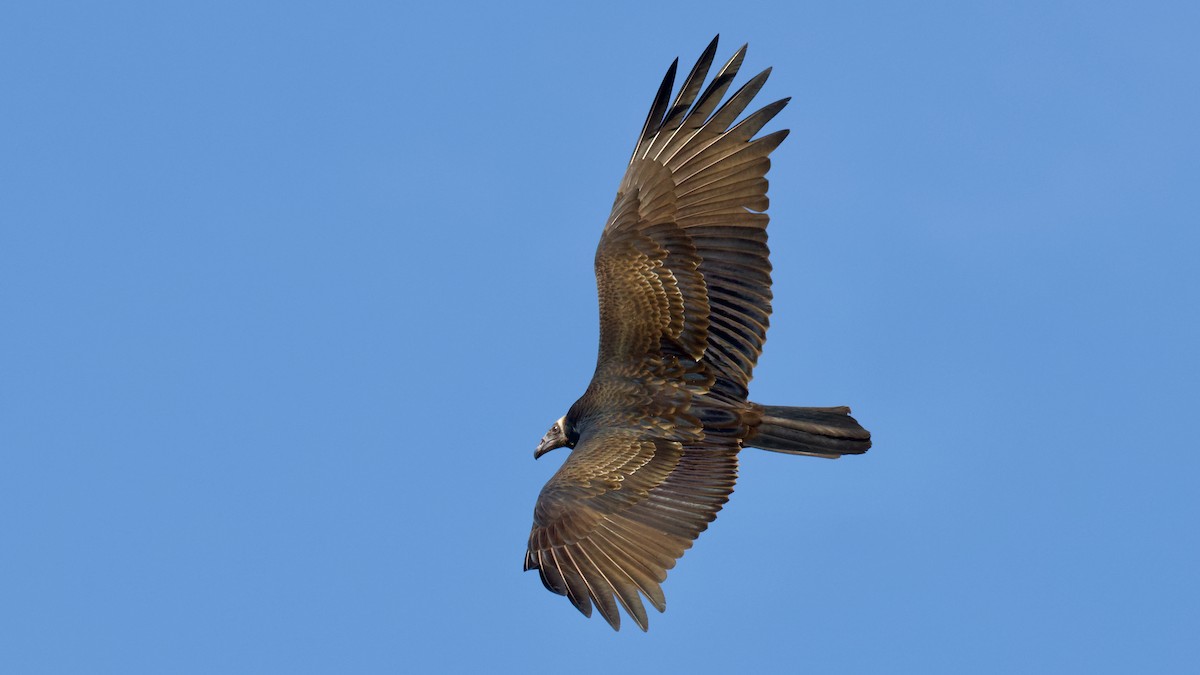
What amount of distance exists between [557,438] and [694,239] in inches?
82.6

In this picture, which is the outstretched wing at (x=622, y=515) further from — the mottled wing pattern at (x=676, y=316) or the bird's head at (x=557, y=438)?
the bird's head at (x=557, y=438)


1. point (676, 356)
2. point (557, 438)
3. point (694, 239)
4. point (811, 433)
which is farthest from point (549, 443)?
point (811, 433)

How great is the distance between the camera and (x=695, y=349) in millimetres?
13562

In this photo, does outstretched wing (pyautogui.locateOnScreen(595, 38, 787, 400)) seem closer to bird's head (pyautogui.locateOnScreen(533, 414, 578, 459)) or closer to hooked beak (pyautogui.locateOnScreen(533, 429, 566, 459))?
bird's head (pyautogui.locateOnScreen(533, 414, 578, 459))

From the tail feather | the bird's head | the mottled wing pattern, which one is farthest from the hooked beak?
the tail feather

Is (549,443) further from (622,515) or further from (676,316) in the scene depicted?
(622,515)

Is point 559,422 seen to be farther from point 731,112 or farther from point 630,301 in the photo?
point 731,112

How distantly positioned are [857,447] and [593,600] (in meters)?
2.55

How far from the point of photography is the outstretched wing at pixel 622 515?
1185 centimetres

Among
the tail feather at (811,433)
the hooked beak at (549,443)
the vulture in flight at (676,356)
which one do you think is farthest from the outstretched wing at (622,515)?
the hooked beak at (549,443)

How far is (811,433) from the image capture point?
510 inches

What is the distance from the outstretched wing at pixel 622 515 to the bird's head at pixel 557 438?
992 mm

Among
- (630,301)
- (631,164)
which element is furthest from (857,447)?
(631,164)

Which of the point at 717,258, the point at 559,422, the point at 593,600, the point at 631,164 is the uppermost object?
the point at 631,164
